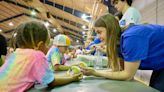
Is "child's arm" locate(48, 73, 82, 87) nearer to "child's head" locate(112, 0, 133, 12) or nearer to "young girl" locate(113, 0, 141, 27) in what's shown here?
"young girl" locate(113, 0, 141, 27)

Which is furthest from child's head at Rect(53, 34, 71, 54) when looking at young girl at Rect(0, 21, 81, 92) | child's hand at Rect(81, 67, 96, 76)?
young girl at Rect(0, 21, 81, 92)

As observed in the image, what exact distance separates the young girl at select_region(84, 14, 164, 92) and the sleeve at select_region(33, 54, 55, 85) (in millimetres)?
484

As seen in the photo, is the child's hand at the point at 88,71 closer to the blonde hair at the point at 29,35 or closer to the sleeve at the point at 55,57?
the blonde hair at the point at 29,35

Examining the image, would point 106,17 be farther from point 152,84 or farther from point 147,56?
point 152,84

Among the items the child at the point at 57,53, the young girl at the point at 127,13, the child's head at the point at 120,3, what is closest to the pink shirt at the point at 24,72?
the child at the point at 57,53

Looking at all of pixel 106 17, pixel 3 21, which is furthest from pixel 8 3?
pixel 106 17

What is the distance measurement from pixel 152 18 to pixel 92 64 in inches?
57.4

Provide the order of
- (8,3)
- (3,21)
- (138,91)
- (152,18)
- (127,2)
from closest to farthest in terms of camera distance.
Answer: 1. (138,91)
2. (127,2)
3. (152,18)
4. (8,3)
5. (3,21)

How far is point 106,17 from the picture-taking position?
169 cm

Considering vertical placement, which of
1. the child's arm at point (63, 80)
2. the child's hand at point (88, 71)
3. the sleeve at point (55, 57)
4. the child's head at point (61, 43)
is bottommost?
the child's arm at point (63, 80)

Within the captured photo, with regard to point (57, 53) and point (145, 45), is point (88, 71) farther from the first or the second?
point (57, 53)

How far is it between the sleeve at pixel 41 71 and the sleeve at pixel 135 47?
49cm

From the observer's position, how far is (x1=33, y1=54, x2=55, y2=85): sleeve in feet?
4.28

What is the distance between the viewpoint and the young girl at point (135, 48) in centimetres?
141
